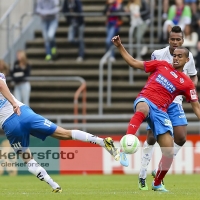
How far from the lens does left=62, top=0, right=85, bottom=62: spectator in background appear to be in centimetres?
2378

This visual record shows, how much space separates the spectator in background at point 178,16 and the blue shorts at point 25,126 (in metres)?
10.3

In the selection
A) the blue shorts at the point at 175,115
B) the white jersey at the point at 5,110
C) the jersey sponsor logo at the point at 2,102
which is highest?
the jersey sponsor logo at the point at 2,102

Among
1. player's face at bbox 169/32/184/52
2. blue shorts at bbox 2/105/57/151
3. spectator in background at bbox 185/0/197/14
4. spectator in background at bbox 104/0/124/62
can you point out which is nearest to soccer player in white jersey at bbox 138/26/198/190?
player's face at bbox 169/32/184/52

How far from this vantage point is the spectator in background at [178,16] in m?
22.1

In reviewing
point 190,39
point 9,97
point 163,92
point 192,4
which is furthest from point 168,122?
point 192,4

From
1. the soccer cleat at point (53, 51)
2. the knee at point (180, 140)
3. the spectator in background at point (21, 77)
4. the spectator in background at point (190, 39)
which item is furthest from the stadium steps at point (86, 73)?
the knee at point (180, 140)

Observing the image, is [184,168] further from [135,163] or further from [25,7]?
[25,7]

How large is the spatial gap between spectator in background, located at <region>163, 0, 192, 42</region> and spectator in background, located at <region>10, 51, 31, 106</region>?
3.94m

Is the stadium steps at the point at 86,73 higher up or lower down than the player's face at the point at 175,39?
lower down

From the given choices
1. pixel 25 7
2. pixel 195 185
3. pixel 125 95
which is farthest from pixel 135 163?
pixel 25 7

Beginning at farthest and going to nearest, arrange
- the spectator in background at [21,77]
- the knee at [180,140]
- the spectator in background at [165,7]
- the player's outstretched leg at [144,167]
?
1. the spectator in background at [165,7]
2. the spectator in background at [21,77]
3. the knee at [180,140]
4. the player's outstretched leg at [144,167]

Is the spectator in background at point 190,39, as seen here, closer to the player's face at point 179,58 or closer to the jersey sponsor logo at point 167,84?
the player's face at point 179,58

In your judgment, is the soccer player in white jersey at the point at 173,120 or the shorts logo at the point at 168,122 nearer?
the shorts logo at the point at 168,122

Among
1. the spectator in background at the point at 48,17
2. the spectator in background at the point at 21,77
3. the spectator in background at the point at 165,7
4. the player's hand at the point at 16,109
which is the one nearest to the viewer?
the player's hand at the point at 16,109
